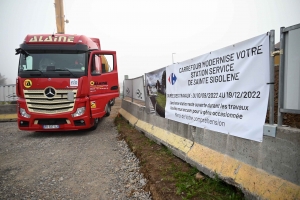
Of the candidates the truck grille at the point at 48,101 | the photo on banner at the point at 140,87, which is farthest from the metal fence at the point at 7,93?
the photo on banner at the point at 140,87

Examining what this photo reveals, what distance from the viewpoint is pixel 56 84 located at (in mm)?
6098

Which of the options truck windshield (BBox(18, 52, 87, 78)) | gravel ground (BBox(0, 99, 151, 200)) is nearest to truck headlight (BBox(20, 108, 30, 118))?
gravel ground (BBox(0, 99, 151, 200))

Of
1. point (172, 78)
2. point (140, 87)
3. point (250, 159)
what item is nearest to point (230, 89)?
point (250, 159)

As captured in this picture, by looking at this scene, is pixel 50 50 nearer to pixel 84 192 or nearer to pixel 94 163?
pixel 94 163

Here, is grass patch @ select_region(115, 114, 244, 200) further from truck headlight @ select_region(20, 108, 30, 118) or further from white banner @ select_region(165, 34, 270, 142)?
truck headlight @ select_region(20, 108, 30, 118)

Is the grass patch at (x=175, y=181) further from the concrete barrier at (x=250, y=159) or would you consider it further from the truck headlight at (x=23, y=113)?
the truck headlight at (x=23, y=113)

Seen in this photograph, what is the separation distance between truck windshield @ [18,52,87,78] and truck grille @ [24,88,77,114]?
0.65 metres

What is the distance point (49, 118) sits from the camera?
6180mm

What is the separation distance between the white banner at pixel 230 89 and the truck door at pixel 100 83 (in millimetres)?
3747

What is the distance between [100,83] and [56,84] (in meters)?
1.45

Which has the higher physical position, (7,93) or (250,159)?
(7,93)

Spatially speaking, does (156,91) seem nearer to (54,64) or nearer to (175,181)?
(175,181)

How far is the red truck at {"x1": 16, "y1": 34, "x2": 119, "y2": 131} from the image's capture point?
6109mm

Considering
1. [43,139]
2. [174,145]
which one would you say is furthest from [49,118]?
[174,145]
